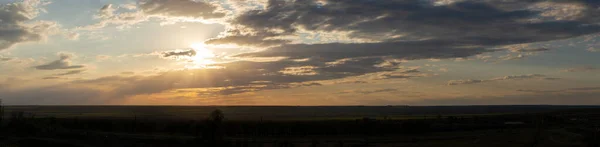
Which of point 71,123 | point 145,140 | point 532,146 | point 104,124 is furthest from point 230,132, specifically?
point 532,146

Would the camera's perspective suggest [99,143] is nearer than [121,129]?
Yes

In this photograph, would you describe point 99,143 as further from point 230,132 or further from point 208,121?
point 230,132

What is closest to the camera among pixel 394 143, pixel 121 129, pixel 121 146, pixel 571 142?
pixel 121 146

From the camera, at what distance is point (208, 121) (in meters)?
59.9

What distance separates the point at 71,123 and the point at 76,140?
37015 mm

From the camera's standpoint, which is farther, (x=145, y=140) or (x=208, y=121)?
(x=145, y=140)

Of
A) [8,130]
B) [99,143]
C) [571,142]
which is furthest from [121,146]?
[571,142]

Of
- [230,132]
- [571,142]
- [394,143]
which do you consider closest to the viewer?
[571,142]

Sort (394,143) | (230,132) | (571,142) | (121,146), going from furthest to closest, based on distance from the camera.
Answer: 1. (230,132)
2. (394,143)
3. (571,142)
4. (121,146)

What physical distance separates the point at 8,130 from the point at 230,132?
108 feet

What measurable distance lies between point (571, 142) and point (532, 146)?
7586 mm

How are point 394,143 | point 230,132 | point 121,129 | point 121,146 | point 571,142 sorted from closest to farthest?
1. point 121,146
2. point 571,142
3. point 394,143
4. point 230,132
5. point 121,129

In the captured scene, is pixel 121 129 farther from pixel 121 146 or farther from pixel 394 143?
pixel 394 143

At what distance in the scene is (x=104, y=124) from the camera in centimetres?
9688
